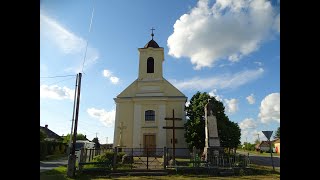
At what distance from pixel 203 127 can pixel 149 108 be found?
21.1ft

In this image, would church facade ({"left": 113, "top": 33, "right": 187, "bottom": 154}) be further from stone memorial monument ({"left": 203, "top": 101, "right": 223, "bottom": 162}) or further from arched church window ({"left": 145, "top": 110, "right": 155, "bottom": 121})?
stone memorial monument ({"left": 203, "top": 101, "right": 223, "bottom": 162})

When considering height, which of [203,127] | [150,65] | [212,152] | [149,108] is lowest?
[212,152]

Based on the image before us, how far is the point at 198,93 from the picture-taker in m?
29.0

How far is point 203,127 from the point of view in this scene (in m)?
26.0

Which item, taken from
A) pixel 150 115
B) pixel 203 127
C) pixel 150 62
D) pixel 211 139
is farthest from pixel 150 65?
pixel 211 139

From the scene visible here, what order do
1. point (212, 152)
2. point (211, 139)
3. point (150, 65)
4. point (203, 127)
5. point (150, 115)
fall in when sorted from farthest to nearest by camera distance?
point (150, 65) → point (150, 115) → point (203, 127) → point (211, 139) → point (212, 152)

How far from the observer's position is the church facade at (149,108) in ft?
93.5

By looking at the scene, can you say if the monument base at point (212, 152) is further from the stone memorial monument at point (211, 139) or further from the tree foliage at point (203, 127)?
the tree foliage at point (203, 127)

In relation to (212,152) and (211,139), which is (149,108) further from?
(212,152)

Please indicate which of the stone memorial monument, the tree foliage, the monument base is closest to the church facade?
the tree foliage

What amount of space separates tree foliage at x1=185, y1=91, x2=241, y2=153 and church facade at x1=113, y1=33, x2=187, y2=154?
1.82 meters

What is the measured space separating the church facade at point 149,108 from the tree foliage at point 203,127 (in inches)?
71.7

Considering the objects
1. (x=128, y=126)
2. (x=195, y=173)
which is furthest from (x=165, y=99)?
(x=195, y=173)
